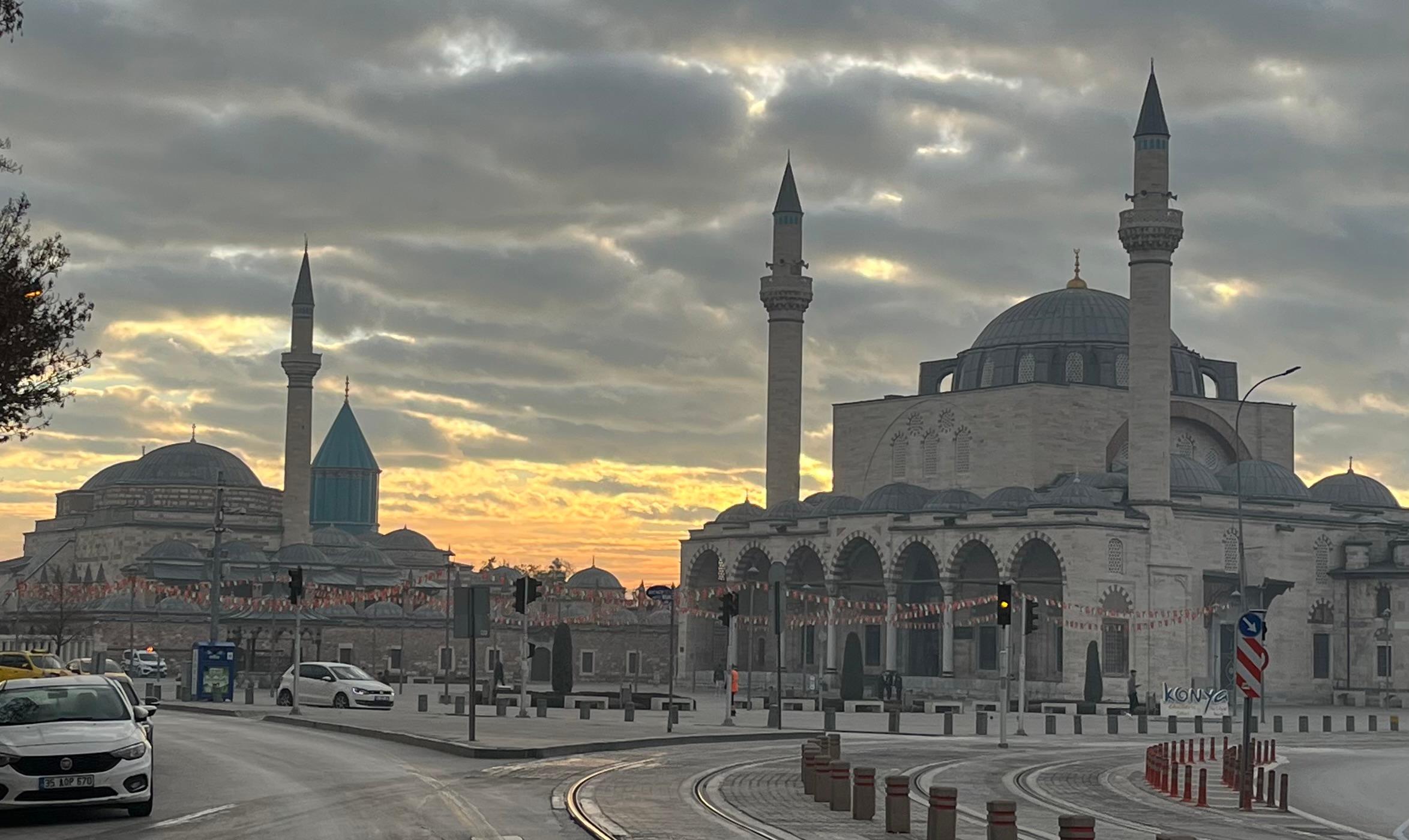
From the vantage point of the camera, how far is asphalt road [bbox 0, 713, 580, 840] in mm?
16938

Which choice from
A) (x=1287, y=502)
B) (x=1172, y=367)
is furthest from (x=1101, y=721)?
(x=1172, y=367)

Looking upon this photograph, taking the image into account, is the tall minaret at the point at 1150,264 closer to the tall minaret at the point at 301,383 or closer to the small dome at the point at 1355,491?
the small dome at the point at 1355,491

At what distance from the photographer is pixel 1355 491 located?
93.1 meters

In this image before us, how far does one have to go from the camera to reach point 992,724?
5322cm

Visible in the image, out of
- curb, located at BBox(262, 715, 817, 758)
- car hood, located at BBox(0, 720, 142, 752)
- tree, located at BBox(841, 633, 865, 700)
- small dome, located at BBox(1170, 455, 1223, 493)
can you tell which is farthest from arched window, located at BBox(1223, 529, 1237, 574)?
car hood, located at BBox(0, 720, 142, 752)

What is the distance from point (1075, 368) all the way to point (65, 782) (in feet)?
274

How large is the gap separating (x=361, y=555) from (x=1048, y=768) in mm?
89311

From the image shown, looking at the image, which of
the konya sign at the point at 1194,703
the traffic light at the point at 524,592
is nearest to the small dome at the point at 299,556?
the konya sign at the point at 1194,703

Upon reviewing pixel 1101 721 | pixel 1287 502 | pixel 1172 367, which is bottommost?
pixel 1101 721

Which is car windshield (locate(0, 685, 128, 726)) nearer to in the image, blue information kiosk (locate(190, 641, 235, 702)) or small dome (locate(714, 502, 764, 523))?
blue information kiosk (locate(190, 641, 235, 702))

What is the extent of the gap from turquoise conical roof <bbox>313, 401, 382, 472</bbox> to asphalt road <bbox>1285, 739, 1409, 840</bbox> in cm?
10587

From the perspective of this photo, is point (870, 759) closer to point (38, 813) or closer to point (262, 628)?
point (38, 813)

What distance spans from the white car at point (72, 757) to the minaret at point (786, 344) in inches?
2946

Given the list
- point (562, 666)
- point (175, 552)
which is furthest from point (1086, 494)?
point (175, 552)
